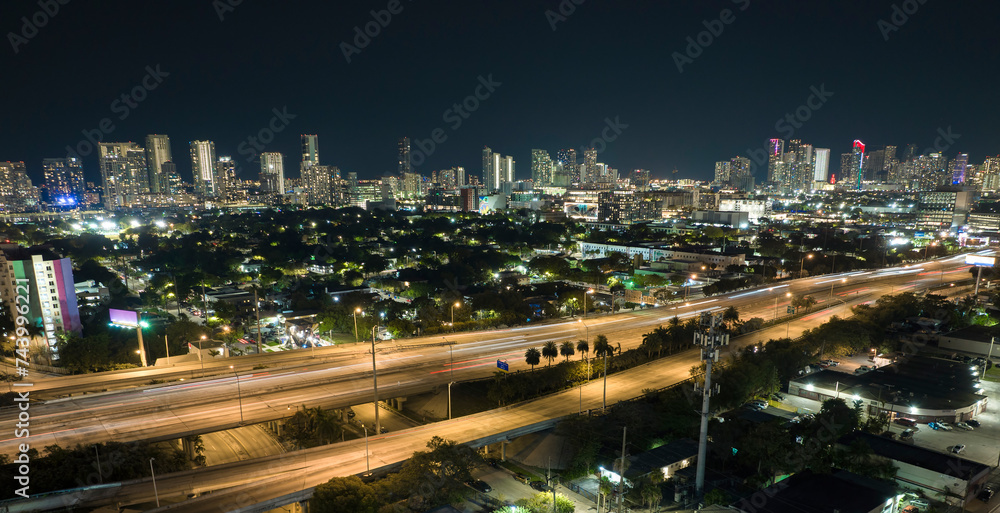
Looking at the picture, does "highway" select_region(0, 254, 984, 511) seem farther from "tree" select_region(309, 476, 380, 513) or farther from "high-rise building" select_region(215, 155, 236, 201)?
"high-rise building" select_region(215, 155, 236, 201)

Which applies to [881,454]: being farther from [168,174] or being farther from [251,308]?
[168,174]

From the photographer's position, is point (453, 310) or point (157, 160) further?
point (157, 160)

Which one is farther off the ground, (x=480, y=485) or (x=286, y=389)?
(x=286, y=389)

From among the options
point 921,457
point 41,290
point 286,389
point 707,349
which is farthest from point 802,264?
point 41,290

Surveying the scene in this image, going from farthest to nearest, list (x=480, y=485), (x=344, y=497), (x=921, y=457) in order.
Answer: (x=921, y=457) < (x=480, y=485) < (x=344, y=497)

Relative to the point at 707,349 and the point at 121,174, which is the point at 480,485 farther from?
the point at 121,174

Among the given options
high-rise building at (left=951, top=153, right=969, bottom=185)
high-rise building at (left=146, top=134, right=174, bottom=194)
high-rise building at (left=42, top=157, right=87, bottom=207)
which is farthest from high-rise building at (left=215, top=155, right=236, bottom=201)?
high-rise building at (left=951, top=153, right=969, bottom=185)

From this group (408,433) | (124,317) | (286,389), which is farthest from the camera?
(124,317)

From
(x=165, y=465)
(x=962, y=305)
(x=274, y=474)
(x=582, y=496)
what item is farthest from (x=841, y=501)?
(x=962, y=305)
